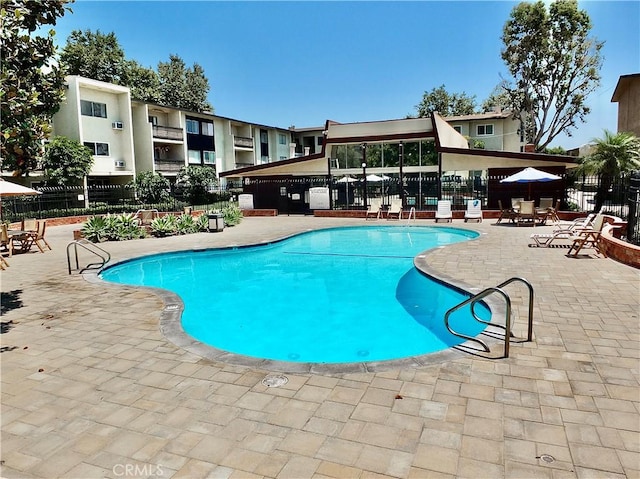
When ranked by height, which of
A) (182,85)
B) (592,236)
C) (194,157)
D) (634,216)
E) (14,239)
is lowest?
(592,236)

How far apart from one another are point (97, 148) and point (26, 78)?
26556 millimetres

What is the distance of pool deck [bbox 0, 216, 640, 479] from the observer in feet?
9.33

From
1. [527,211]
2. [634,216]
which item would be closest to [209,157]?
[527,211]

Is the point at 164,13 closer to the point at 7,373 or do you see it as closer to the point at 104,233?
the point at 104,233

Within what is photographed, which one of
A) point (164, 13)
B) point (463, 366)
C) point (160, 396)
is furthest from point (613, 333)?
point (164, 13)

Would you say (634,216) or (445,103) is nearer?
(634,216)

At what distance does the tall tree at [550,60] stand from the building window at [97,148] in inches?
1124

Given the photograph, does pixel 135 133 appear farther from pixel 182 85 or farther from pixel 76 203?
pixel 182 85

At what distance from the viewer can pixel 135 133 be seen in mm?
32656

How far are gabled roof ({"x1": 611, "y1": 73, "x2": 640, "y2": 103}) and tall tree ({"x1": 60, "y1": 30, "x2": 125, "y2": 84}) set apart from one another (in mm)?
41639

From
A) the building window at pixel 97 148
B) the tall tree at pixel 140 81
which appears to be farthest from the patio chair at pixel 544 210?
the tall tree at pixel 140 81

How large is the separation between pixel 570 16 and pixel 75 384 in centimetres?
3332

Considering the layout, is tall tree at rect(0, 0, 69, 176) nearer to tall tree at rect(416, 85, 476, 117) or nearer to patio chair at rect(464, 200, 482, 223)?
patio chair at rect(464, 200, 482, 223)

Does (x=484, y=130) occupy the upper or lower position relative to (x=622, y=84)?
lower
